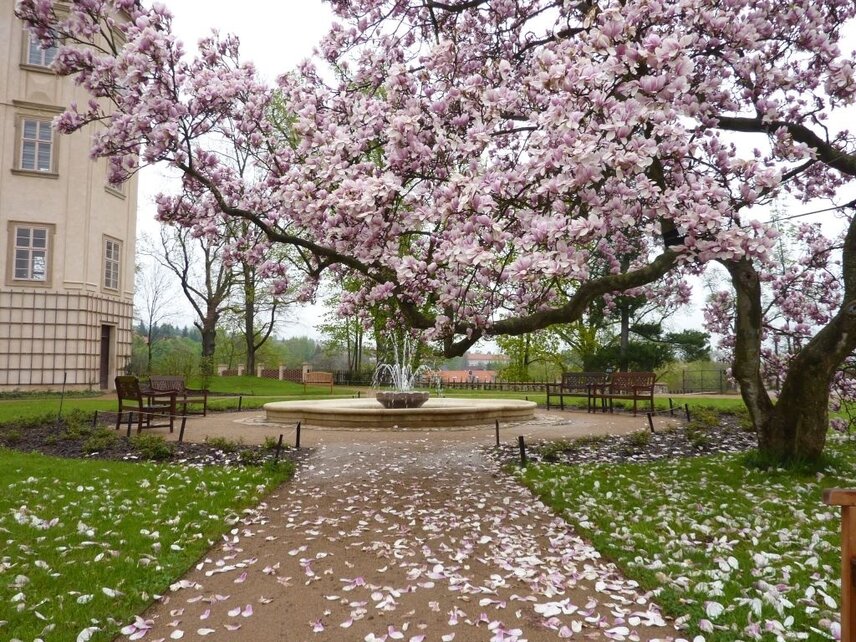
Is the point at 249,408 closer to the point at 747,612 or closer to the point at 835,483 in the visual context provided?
the point at 835,483

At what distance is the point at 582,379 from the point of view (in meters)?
17.0

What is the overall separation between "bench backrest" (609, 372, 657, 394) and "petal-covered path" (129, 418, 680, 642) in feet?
29.7

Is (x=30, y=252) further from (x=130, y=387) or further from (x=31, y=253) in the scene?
(x=130, y=387)

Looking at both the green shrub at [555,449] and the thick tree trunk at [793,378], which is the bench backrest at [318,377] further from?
the thick tree trunk at [793,378]

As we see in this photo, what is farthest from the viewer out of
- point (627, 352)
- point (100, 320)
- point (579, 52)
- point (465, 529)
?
point (627, 352)

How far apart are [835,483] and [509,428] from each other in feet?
20.3

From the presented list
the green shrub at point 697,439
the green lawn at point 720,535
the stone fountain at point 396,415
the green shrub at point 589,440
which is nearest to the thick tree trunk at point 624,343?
the stone fountain at point 396,415

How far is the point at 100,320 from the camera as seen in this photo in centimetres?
2264

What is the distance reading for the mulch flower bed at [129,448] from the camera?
827 centimetres

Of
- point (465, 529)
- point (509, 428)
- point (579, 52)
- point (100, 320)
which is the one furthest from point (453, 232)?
point (100, 320)

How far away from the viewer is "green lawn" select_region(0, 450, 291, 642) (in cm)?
344

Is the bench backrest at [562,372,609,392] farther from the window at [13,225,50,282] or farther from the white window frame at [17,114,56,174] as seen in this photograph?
the white window frame at [17,114,56,174]

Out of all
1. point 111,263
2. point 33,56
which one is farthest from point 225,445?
point 33,56

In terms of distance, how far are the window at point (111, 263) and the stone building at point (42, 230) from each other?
635 mm
